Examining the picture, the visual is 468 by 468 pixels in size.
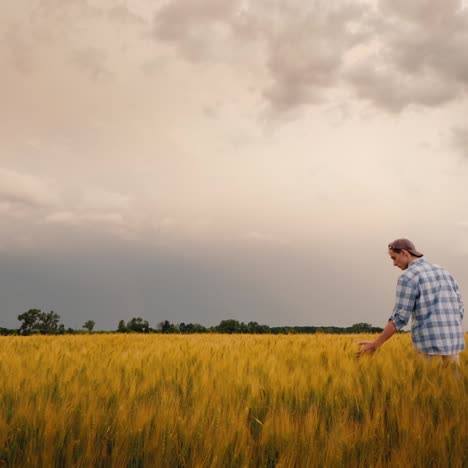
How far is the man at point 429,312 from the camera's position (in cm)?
501

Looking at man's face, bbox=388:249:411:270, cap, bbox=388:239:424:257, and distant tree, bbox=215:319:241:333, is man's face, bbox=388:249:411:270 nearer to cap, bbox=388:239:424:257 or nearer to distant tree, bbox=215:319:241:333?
cap, bbox=388:239:424:257

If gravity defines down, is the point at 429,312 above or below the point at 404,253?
below

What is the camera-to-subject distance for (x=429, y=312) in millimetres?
5105

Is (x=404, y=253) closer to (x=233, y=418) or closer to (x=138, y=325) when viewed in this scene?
(x=233, y=418)

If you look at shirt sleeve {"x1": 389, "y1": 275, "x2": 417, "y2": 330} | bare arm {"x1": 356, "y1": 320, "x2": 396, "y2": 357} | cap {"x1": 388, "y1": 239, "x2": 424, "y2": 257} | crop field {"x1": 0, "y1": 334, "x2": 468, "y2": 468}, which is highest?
cap {"x1": 388, "y1": 239, "x2": 424, "y2": 257}

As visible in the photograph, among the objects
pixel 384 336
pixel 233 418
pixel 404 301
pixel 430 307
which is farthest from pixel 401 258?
pixel 233 418

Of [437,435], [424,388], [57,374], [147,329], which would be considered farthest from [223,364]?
[147,329]

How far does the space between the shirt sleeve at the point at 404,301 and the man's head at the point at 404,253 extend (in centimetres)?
27

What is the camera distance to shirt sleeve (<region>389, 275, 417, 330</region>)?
5.04 m

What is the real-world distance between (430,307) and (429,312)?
0.19ft

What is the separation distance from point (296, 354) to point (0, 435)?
436cm

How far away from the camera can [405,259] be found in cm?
536

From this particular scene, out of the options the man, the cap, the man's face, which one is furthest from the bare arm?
the cap

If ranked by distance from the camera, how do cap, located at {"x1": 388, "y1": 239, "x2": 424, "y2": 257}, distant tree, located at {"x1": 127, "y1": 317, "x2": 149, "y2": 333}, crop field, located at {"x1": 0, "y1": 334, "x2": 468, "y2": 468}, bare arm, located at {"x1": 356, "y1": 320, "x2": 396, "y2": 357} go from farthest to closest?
1. distant tree, located at {"x1": 127, "y1": 317, "x2": 149, "y2": 333}
2. cap, located at {"x1": 388, "y1": 239, "x2": 424, "y2": 257}
3. bare arm, located at {"x1": 356, "y1": 320, "x2": 396, "y2": 357}
4. crop field, located at {"x1": 0, "y1": 334, "x2": 468, "y2": 468}
